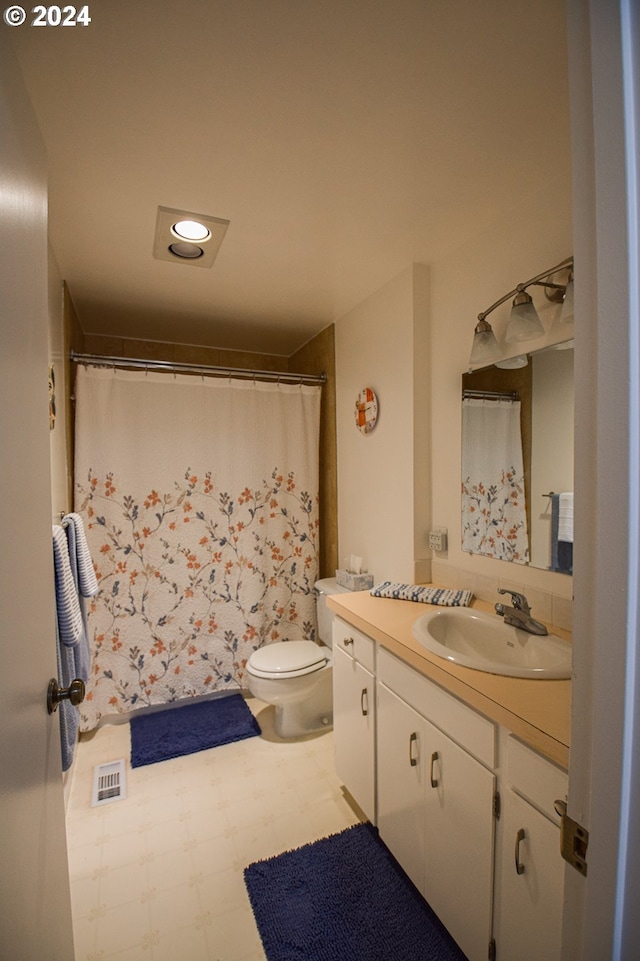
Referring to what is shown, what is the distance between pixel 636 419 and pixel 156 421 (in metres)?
2.38

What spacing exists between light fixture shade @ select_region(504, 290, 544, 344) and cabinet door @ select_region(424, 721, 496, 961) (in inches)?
49.7

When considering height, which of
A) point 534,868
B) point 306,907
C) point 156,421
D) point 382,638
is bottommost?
point 306,907

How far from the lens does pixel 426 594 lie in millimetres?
1708

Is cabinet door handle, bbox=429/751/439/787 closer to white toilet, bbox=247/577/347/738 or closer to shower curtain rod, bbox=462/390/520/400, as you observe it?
white toilet, bbox=247/577/347/738

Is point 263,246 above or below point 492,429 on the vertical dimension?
above

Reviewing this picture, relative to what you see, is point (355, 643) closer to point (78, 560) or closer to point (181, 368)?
point (78, 560)

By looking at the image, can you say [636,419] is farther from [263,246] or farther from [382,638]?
[263,246]

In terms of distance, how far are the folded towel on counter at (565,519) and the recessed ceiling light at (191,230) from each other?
64.5 inches

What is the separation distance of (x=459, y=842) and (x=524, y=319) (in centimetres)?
153

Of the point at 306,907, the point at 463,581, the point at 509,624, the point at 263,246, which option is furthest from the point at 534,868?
the point at 263,246

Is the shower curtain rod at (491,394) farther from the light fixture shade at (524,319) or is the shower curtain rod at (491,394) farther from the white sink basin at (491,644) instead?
the white sink basin at (491,644)

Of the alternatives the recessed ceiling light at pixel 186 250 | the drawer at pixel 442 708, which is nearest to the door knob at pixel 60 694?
the drawer at pixel 442 708

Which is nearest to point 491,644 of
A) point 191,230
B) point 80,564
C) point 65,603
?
point 65,603

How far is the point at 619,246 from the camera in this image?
1.34 ft
